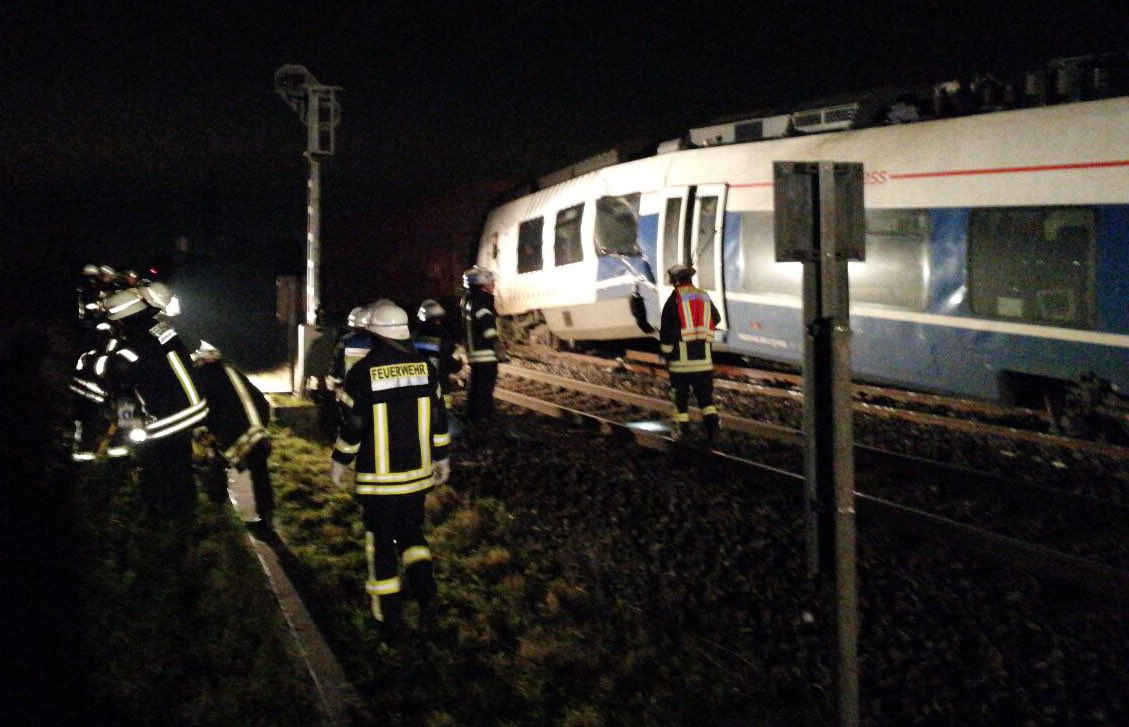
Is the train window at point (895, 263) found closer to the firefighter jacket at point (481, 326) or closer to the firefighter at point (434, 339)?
the firefighter jacket at point (481, 326)

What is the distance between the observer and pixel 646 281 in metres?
14.1

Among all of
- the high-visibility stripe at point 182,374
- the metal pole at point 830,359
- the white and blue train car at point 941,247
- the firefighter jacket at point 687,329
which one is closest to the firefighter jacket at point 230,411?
the high-visibility stripe at point 182,374

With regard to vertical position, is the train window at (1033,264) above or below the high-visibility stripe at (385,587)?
above

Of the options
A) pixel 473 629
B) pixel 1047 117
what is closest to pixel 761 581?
pixel 473 629

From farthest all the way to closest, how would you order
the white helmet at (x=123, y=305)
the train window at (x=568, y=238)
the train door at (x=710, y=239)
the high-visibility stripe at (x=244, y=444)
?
the train window at (x=568, y=238)
the train door at (x=710, y=239)
the high-visibility stripe at (x=244, y=444)
the white helmet at (x=123, y=305)

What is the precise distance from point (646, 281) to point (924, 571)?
852cm

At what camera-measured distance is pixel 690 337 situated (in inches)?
384

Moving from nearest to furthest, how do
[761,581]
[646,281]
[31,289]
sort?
1. [761,581]
2. [646,281]
3. [31,289]

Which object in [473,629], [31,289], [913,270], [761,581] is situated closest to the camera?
[473,629]

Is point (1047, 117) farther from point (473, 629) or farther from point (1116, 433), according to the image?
point (473, 629)

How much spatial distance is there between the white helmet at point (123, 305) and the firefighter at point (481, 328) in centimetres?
466

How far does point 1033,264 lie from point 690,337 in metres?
3.33

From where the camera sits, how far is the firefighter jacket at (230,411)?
22.3 feet

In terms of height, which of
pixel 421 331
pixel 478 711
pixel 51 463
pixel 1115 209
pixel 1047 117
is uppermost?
pixel 1047 117
